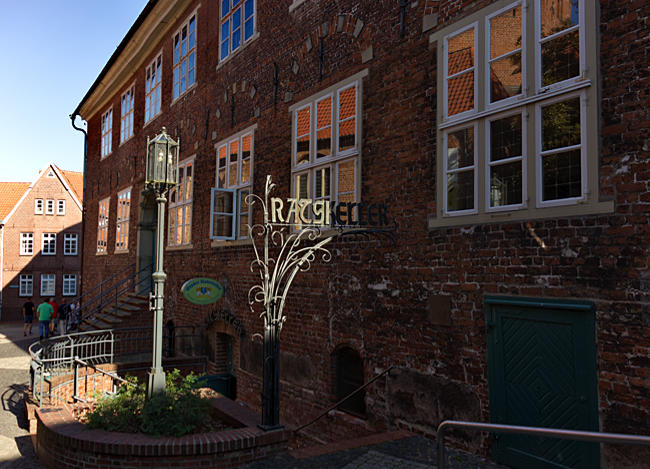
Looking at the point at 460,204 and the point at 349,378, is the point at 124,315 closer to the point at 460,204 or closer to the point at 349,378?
the point at 349,378

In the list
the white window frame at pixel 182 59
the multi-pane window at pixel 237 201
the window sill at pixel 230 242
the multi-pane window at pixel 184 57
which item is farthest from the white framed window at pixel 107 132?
the multi-pane window at pixel 237 201

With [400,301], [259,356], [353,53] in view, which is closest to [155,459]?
[400,301]

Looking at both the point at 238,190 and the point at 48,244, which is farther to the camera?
the point at 48,244

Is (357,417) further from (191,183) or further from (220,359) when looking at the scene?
(191,183)

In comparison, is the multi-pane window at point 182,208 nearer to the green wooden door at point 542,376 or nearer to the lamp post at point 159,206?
the lamp post at point 159,206

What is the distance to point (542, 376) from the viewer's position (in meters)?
5.40

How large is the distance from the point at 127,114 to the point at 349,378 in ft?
53.0

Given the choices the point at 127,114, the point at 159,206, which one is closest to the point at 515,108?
the point at 159,206

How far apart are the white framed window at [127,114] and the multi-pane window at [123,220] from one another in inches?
85.8

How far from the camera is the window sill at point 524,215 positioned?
16.2 feet

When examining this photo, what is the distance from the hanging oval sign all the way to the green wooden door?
18.8 feet

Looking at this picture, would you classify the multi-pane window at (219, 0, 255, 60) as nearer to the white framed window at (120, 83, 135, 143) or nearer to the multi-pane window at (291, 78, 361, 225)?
the multi-pane window at (291, 78, 361, 225)

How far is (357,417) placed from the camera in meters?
7.77

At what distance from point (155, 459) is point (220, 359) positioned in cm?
571
